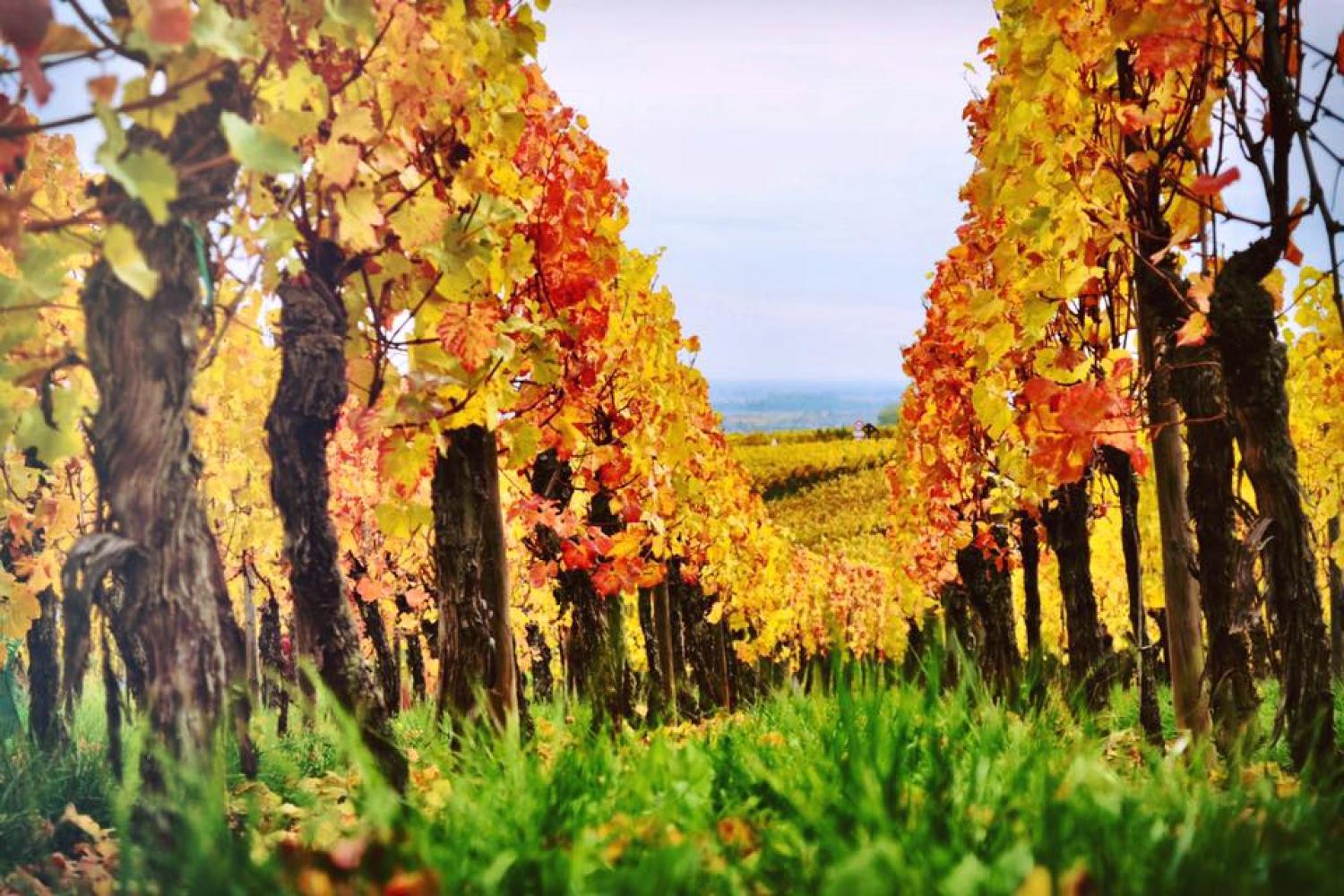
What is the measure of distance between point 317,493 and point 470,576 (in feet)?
6.16

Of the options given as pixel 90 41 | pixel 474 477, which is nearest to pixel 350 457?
pixel 474 477

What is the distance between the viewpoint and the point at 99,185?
10.8 ft

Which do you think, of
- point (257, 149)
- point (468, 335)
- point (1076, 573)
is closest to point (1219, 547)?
point (468, 335)

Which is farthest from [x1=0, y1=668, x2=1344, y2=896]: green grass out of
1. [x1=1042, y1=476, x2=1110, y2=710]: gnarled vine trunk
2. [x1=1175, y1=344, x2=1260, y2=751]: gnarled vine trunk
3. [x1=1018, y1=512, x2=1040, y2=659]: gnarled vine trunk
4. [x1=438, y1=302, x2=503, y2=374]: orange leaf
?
[x1=1018, y1=512, x2=1040, y2=659]: gnarled vine trunk

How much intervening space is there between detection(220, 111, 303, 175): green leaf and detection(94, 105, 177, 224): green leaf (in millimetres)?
154

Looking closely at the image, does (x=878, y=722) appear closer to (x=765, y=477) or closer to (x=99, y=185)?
(x=99, y=185)

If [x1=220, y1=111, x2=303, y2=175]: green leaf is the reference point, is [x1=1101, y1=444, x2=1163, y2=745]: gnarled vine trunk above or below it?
below

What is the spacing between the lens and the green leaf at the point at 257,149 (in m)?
2.38

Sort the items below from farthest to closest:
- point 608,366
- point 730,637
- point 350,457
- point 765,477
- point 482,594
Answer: point 765,477
point 730,637
point 350,457
point 608,366
point 482,594

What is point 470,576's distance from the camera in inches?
231

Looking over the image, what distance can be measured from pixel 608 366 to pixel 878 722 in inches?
277

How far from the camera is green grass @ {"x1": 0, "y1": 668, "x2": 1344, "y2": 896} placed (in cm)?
210

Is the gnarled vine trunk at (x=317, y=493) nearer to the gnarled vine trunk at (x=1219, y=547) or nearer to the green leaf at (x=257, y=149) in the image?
the green leaf at (x=257, y=149)

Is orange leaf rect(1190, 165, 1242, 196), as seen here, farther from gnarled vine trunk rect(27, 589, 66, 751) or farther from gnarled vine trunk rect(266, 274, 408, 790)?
gnarled vine trunk rect(27, 589, 66, 751)
